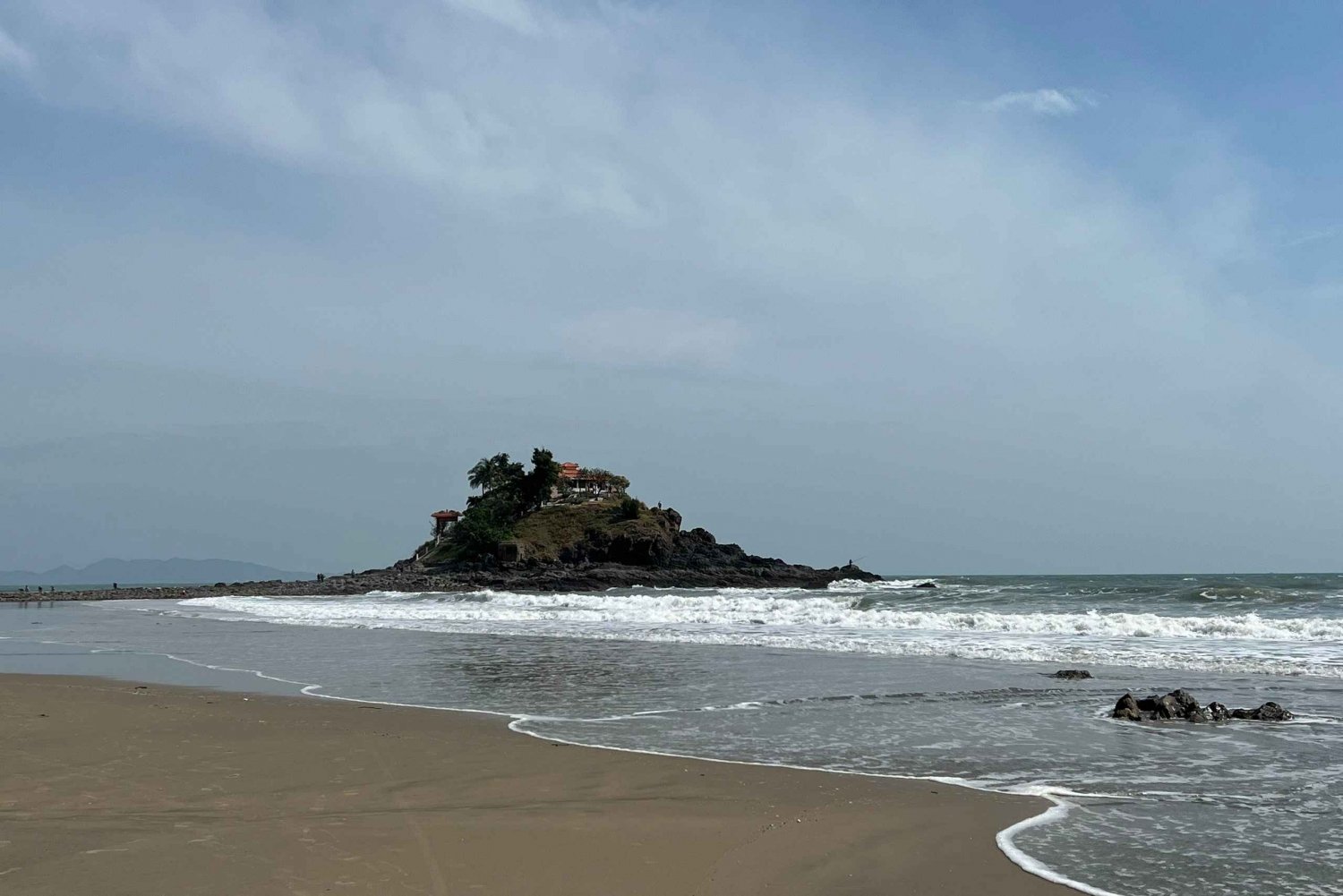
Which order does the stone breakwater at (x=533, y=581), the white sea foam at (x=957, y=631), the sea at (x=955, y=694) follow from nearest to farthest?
A: the sea at (x=955, y=694) → the white sea foam at (x=957, y=631) → the stone breakwater at (x=533, y=581)

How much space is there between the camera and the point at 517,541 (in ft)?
290

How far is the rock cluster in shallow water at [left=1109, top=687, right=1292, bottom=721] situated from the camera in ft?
34.6

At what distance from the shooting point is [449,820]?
618cm

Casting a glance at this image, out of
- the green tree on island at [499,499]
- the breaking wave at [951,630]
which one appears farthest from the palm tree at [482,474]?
the breaking wave at [951,630]

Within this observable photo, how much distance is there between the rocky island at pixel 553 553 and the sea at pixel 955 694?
44714 mm

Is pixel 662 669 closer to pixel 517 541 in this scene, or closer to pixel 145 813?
pixel 145 813

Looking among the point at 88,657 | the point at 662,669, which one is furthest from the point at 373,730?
the point at 88,657

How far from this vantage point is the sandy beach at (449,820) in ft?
16.4

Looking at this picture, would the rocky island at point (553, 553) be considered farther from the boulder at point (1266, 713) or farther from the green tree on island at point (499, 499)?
the boulder at point (1266, 713)

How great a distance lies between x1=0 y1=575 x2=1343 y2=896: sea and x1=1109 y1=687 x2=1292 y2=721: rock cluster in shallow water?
255 millimetres

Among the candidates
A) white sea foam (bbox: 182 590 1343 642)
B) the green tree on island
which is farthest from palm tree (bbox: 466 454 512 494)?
white sea foam (bbox: 182 590 1343 642)

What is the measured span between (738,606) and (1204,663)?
19.8 metres

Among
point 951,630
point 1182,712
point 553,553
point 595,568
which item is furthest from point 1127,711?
point 553,553

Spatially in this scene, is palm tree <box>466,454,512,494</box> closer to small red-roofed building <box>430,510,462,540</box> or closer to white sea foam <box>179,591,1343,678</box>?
small red-roofed building <box>430,510,462,540</box>
